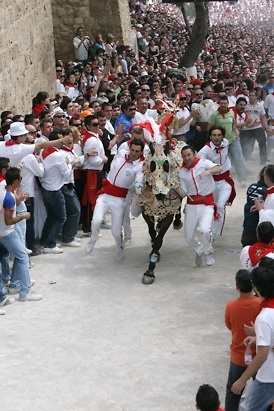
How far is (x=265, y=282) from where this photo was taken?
5.02m

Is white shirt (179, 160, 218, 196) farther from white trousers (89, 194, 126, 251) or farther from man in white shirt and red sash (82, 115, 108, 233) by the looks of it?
man in white shirt and red sash (82, 115, 108, 233)

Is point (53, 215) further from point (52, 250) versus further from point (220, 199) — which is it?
point (220, 199)

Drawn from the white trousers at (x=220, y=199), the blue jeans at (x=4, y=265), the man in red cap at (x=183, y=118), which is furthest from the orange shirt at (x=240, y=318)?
the man in red cap at (x=183, y=118)

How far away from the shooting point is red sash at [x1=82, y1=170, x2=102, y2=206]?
34.6ft

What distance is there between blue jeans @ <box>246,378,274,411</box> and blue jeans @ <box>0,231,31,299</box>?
3.65 metres

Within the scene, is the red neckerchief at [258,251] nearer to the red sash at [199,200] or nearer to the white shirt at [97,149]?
the red sash at [199,200]

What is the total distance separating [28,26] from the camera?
13938 mm

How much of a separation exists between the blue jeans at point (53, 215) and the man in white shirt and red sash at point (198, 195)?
5.38ft

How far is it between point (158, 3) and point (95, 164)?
2989 centimetres

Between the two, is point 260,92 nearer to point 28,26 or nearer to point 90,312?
point 28,26

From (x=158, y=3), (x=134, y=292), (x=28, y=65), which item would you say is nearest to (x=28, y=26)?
(x=28, y=65)

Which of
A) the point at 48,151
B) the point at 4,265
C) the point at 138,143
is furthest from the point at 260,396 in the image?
the point at 48,151

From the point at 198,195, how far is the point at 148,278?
1.13 m

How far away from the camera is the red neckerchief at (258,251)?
6.41 meters
